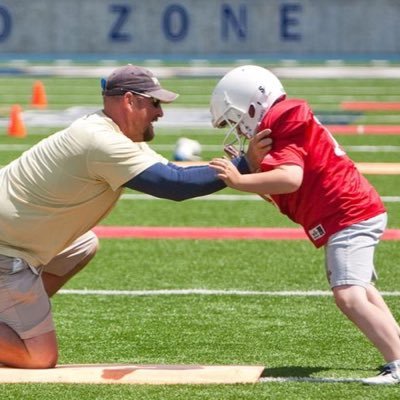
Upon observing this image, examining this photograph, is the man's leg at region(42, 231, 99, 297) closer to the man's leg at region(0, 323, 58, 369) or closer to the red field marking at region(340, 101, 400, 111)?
the man's leg at region(0, 323, 58, 369)

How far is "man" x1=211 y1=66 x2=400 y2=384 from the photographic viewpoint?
229 inches

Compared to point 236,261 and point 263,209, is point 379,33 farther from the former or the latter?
point 236,261

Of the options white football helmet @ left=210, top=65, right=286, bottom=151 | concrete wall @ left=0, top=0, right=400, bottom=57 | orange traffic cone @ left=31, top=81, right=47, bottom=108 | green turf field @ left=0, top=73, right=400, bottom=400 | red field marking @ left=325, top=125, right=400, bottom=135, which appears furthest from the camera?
concrete wall @ left=0, top=0, right=400, bottom=57

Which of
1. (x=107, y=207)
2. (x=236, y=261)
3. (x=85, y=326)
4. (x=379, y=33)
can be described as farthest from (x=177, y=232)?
(x=379, y=33)

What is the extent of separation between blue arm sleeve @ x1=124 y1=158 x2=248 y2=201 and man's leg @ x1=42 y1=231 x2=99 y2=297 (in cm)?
89

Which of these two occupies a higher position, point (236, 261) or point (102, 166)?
point (102, 166)

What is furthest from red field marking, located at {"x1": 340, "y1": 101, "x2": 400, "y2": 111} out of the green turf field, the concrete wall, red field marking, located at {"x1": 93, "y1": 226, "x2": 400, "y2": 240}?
the concrete wall

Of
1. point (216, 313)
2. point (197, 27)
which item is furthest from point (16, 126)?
point (197, 27)

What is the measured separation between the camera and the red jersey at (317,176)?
5.89 metres

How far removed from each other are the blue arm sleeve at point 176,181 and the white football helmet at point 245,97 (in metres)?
0.19

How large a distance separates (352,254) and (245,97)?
88cm

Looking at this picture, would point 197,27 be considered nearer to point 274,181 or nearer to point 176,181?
point 176,181

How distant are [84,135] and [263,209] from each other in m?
6.13

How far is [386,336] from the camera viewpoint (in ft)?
19.0
